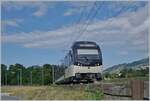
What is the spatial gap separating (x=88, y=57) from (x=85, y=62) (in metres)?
0.37

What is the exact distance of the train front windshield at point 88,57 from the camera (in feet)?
81.6

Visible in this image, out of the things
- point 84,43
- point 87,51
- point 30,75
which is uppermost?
point 84,43

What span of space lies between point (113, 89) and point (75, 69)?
43.2ft

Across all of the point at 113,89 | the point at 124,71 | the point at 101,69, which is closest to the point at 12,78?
the point at 124,71

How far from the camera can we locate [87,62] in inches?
987

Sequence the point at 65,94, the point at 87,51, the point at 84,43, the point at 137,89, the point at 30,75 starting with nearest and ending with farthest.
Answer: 1. the point at 137,89
2. the point at 65,94
3. the point at 87,51
4. the point at 84,43
5. the point at 30,75

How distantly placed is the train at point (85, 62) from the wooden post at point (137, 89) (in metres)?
16.0

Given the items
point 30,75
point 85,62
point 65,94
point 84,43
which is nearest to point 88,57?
point 85,62

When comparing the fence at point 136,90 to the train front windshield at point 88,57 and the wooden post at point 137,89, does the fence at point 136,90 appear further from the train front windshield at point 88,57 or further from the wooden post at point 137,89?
the train front windshield at point 88,57

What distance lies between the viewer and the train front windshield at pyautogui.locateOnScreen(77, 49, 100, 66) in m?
24.9

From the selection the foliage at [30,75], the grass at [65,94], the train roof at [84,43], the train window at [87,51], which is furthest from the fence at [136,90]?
the foliage at [30,75]

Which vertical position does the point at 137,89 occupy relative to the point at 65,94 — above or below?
above

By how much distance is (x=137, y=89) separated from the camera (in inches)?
343

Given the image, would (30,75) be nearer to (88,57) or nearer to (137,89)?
(88,57)
